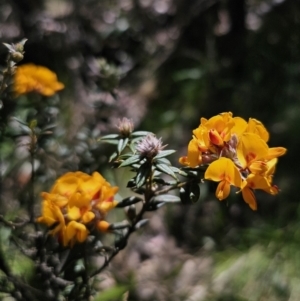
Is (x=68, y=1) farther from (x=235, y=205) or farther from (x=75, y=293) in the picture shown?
(x=75, y=293)

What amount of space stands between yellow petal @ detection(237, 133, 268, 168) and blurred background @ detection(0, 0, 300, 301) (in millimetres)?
676

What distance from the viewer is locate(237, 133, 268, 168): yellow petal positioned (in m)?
0.94

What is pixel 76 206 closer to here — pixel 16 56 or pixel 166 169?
pixel 166 169

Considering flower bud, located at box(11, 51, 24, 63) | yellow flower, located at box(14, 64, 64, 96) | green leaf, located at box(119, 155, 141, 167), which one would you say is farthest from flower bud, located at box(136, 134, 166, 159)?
yellow flower, located at box(14, 64, 64, 96)

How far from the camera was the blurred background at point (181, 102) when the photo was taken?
1.79 meters

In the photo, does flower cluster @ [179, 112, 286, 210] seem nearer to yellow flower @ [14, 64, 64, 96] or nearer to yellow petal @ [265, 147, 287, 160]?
yellow petal @ [265, 147, 287, 160]

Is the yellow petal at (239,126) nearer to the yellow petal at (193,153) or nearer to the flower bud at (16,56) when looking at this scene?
the yellow petal at (193,153)

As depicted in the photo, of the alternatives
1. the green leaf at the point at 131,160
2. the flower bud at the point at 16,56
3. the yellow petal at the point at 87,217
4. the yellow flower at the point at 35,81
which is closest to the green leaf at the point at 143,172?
the green leaf at the point at 131,160

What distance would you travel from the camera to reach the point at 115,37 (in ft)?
8.30

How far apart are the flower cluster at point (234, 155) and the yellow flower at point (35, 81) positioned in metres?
0.60

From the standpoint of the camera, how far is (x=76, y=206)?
1.08 m

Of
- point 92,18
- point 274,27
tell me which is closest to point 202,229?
point 274,27

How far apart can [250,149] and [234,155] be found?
0.04 m

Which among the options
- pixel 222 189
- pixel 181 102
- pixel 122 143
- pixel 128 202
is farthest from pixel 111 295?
pixel 181 102
